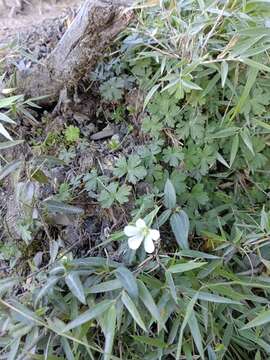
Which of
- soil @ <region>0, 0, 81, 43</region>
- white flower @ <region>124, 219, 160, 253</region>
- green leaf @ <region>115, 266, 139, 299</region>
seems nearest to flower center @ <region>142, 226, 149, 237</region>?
white flower @ <region>124, 219, 160, 253</region>

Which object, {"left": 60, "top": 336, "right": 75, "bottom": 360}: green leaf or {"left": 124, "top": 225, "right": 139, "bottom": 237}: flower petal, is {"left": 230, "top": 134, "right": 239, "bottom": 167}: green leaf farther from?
{"left": 60, "top": 336, "right": 75, "bottom": 360}: green leaf

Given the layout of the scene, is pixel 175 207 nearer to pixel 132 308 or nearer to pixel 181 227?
pixel 181 227

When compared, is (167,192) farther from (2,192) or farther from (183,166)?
(2,192)

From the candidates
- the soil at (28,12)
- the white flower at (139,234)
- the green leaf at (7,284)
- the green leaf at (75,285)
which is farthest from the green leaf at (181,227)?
the soil at (28,12)

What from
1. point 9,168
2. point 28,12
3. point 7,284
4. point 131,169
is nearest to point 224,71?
point 131,169

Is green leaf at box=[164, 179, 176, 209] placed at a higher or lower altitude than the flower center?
lower

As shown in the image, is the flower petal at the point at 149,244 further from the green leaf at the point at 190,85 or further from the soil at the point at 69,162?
the green leaf at the point at 190,85
